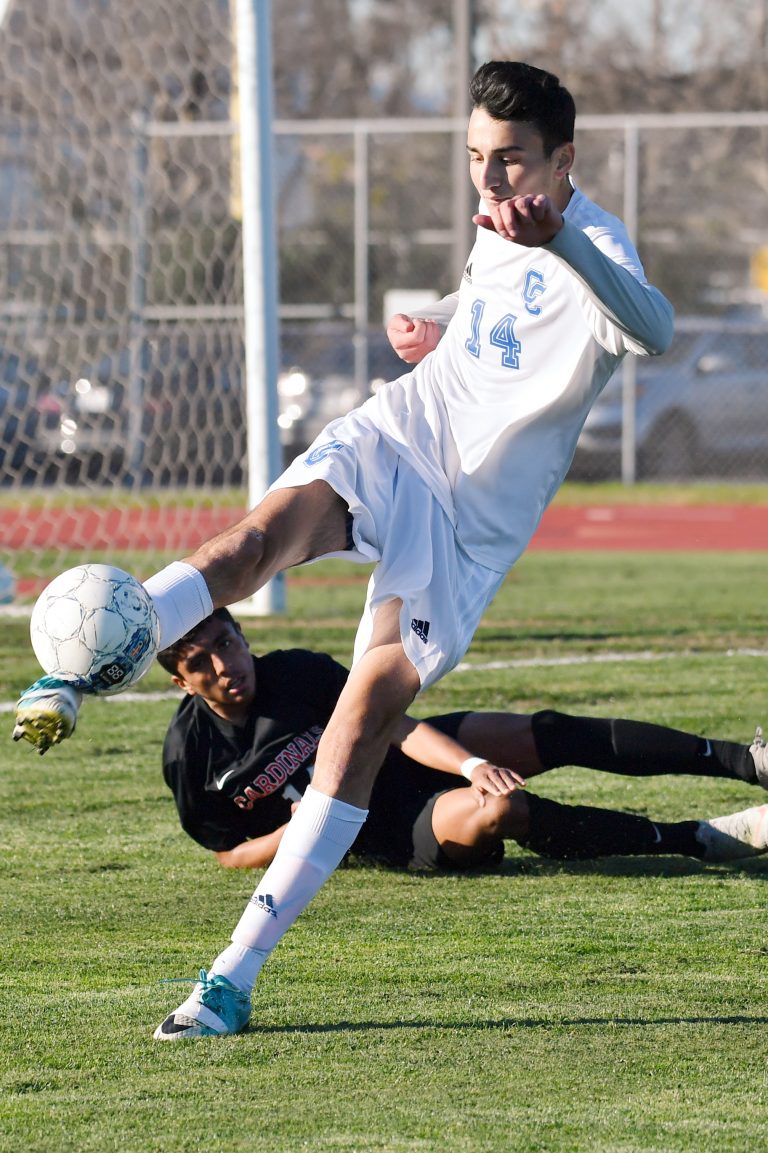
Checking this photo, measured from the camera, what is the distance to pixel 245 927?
3264mm

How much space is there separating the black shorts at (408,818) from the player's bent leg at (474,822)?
30 millimetres

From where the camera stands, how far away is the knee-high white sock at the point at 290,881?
Answer: 3.25m

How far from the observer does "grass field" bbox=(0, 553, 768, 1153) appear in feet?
9.14

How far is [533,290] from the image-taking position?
12.2 ft

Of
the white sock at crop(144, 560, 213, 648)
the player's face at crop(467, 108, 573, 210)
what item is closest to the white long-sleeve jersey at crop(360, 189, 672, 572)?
the player's face at crop(467, 108, 573, 210)

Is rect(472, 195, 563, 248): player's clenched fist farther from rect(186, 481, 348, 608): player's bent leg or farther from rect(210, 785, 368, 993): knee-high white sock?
rect(210, 785, 368, 993): knee-high white sock

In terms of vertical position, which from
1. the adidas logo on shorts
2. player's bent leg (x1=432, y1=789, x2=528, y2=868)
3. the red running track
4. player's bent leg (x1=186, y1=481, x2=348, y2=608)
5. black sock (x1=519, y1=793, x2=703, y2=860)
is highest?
player's bent leg (x1=186, y1=481, x2=348, y2=608)

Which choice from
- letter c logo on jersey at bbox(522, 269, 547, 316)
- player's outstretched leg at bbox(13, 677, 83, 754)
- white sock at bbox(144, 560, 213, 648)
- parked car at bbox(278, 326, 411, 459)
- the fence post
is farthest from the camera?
parked car at bbox(278, 326, 411, 459)

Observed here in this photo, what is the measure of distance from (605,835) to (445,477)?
1.30m

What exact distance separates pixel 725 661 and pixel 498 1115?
515 centimetres

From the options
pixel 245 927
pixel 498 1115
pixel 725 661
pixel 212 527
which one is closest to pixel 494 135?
pixel 245 927

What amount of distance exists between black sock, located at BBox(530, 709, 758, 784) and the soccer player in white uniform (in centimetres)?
97

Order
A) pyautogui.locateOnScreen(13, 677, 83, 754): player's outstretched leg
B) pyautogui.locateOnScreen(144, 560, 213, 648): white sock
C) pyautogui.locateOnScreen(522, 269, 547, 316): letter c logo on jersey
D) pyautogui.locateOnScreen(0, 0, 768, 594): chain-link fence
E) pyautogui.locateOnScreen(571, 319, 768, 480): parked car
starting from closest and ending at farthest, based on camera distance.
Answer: pyautogui.locateOnScreen(13, 677, 83, 754): player's outstretched leg < pyautogui.locateOnScreen(144, 560, 213, 648): white sock < pyautogui.locateOnScreen(522, 269, 547, 316): letter c logo on jersey < pyautogui.locateOnScreen(0, 0, 768, 594): chain-link fence < pyautogui.locateOnScreen(571, 319, 768, 480): parked car

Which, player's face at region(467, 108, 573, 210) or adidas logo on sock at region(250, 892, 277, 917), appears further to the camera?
player's face at region(467, 108, 573, 210)
